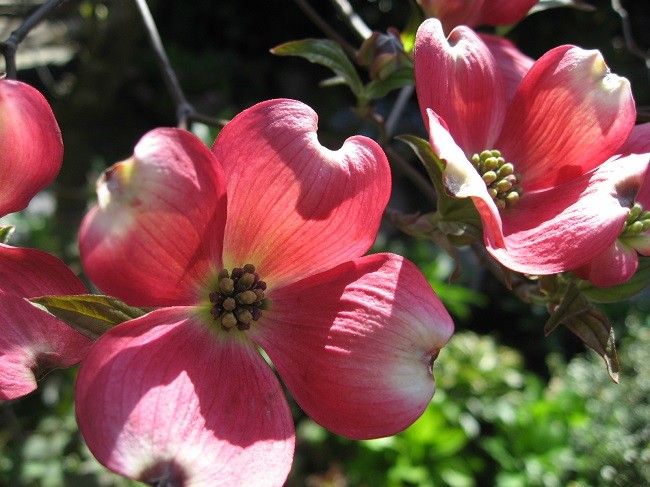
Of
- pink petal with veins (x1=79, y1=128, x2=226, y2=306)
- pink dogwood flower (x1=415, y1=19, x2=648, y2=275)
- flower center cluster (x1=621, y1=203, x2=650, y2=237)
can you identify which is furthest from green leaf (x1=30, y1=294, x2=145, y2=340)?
flower center cluster (x1=621, y1=203, x2=650, y2=237)

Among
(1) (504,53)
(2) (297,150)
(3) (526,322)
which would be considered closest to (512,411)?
(3) (526,322)

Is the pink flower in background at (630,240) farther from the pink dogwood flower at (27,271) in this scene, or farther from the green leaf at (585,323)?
the pink dogwood flower at (27,271)

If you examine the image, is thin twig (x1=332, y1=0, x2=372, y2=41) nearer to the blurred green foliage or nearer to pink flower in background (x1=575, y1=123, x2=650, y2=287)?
pink flower in background (x1=575, y1=123, x2=650, y2=287)

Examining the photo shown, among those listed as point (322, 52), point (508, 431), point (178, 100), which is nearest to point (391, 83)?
point (322, 52)

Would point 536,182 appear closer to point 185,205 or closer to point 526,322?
point 185,205

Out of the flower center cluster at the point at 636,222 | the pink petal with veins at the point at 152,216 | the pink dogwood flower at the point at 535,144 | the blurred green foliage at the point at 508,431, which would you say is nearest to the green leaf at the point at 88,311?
the pink petal with veins at the point at 152,216
